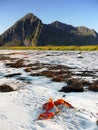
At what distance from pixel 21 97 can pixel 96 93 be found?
3996mm

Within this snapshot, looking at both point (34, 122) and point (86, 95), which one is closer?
point (34, 122)

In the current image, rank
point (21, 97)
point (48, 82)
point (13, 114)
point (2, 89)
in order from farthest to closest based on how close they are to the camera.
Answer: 1. point (48, 82)
2. point (2, 89)
3. point (21, 97)
4. point (13, 114)

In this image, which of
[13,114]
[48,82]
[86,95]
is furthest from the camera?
[48,82]

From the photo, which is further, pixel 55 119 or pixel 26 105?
pixel 26 105

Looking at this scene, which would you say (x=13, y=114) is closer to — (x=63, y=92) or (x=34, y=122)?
(x=34, y=122)

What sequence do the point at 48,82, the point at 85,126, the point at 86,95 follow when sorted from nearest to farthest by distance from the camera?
the point at 85,126 → the point at 86,95 → the point at 48,82

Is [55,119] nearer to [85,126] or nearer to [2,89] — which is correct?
[85,126]

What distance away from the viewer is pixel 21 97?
1255 centimetres

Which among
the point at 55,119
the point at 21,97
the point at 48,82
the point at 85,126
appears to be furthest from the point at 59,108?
the point at 48,82

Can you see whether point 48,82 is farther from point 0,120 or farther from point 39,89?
point 0,120

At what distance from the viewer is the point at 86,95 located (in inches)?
528

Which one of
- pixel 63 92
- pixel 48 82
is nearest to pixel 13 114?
pixel 63 92

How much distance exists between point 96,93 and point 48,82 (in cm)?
432

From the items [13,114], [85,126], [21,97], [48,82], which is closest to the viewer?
[85,126]
